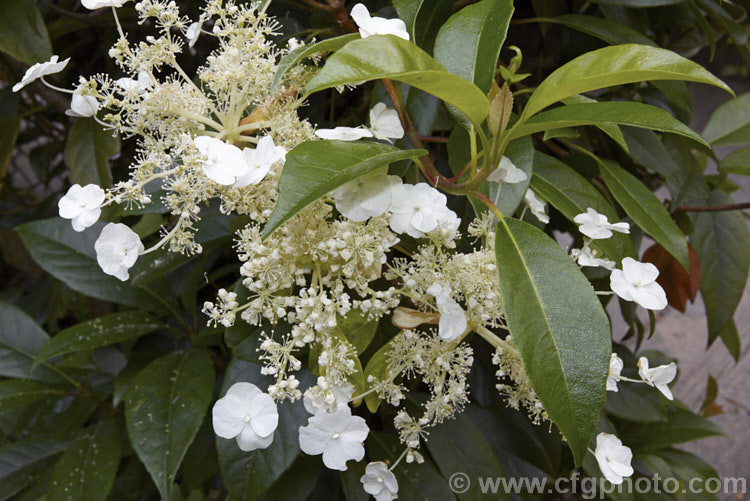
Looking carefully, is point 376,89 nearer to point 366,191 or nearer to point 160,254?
point 366,191

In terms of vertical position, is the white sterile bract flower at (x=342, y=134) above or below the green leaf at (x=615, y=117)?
below

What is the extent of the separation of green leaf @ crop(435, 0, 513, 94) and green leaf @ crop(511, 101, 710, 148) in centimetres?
7

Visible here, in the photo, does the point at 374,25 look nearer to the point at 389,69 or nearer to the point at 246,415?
the point at 389,69

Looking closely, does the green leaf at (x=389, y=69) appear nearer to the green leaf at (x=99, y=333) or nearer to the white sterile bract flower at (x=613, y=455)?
the white sterile bract flower at (x=613, y=455)

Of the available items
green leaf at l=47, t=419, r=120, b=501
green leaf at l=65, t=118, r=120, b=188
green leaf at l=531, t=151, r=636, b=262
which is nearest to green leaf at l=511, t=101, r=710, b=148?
green leaf at l=531, t=151, r=636, b=262

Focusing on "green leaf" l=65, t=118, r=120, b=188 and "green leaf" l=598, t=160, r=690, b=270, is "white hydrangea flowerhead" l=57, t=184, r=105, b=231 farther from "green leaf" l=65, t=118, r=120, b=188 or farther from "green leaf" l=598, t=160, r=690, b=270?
"green leaf" l=598, t=160, r=690, b=270

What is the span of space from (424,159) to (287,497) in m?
0.50

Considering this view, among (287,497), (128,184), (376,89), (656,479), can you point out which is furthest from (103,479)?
(656,479)

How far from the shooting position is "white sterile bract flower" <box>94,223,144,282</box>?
1.47 feet

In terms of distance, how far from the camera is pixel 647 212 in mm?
662

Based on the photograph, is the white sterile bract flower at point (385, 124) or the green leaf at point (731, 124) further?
the green leaf at point (731, 124)

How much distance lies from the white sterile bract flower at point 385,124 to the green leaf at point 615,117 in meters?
0.11

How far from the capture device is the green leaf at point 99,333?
0.79 meters

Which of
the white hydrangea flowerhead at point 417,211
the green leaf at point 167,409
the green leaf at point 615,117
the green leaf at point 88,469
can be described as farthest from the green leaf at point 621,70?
the green leaf at point 88,469
